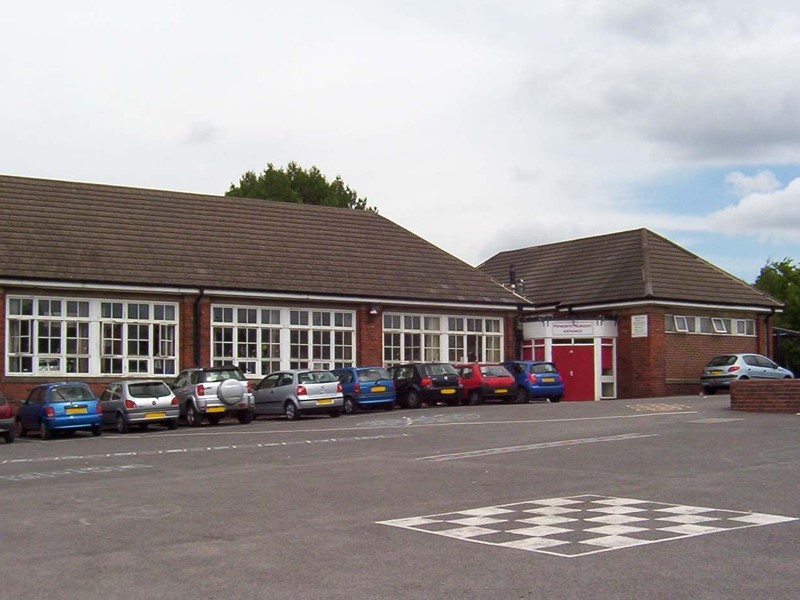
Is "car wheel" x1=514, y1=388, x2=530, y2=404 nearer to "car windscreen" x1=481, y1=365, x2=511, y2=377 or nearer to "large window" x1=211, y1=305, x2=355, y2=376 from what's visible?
"car windscreen" x1=481, y1=365, x2=511, y2=377

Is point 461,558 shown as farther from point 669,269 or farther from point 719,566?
point 669,269

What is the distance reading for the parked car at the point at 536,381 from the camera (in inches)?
1449

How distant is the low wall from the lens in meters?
26.2

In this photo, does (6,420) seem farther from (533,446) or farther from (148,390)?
(533,446)

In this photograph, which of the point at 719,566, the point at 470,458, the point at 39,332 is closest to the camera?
the point at 719,566

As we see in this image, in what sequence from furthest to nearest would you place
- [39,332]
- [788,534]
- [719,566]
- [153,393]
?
[39,332] → [153,393] → [788,534] → [719,566]

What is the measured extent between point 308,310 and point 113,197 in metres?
8.33

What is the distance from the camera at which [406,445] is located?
21500mm

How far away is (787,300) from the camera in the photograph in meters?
72.6

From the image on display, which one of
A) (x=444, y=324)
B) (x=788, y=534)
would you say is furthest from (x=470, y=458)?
(x=444, y=324)

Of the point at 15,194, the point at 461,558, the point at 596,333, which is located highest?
the point at 15,194

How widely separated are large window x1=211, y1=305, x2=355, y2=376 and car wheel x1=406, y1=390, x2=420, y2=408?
15.8 ft

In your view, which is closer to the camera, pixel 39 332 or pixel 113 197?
pixel 39 332

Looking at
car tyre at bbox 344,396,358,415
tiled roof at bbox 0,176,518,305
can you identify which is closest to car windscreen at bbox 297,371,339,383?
car tyre at bbox 344,396,358,415
